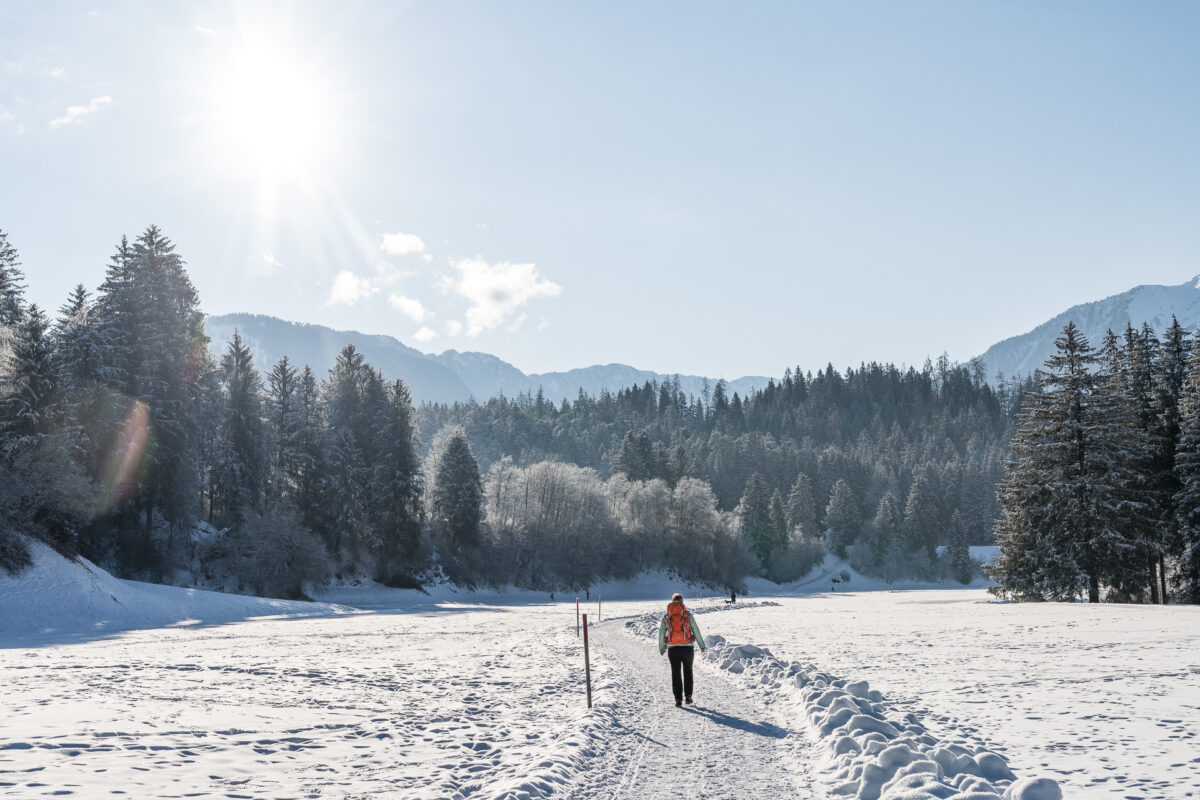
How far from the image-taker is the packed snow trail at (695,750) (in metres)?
8.63

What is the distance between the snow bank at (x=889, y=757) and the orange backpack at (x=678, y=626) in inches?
88.9

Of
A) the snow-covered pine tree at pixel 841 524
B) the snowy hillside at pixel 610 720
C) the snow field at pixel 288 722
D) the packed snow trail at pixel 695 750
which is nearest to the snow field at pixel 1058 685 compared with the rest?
the snowy hillside at pixel 610 720

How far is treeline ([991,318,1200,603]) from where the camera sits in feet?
122

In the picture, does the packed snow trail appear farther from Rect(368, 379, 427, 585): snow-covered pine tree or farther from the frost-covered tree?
the frost-covered tree

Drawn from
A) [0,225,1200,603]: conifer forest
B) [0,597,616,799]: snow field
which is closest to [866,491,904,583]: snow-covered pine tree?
[0,225,1200,603]: conifer forest

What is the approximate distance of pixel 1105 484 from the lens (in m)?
37.3

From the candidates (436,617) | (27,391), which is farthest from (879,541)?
(27,391)

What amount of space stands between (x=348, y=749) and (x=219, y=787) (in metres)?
2.34

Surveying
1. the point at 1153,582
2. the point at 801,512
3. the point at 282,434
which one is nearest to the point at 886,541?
the point at 801,512

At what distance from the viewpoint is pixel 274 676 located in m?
16.8

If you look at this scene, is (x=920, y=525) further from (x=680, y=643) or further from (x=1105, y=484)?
(x=680, y=643)

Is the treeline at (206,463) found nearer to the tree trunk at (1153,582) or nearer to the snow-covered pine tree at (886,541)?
the tree trunk at (1153,582)

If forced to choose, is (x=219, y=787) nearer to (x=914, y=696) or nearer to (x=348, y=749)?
(x=348, y=749)

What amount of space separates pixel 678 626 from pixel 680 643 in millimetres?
307
